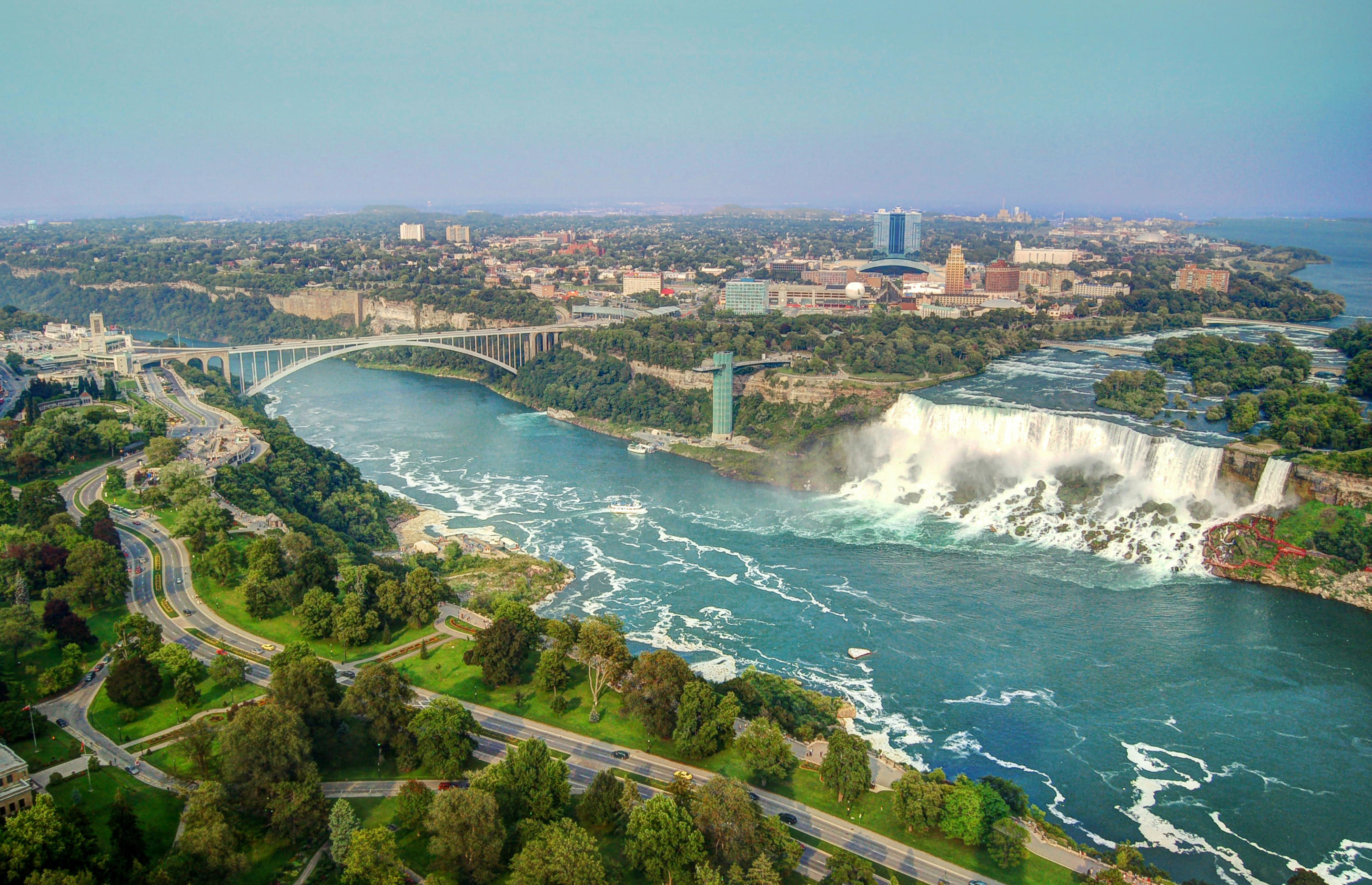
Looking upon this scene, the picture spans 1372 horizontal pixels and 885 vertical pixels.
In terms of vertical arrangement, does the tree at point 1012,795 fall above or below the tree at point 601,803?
below

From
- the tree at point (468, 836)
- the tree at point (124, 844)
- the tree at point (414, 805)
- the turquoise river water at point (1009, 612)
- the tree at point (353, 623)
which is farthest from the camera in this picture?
the tree at point (353, 623)

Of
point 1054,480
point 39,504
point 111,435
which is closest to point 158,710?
point 39,504

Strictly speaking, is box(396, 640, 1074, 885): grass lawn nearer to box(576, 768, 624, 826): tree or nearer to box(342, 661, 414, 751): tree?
box(342, 661, 414, 751): tree

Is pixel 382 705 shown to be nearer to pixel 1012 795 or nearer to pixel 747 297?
pixel 1012 795

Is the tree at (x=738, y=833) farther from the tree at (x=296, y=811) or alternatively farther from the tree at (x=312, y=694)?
the tree at (x=312, y=694)

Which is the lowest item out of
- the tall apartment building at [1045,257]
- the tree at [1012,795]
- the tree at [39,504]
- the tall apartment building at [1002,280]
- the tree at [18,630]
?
the tree at [1012,795]

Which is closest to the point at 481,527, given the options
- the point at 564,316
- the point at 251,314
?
the point at 564,316

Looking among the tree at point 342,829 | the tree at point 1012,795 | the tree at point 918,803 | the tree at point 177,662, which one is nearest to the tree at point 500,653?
the tree at point 177,662
